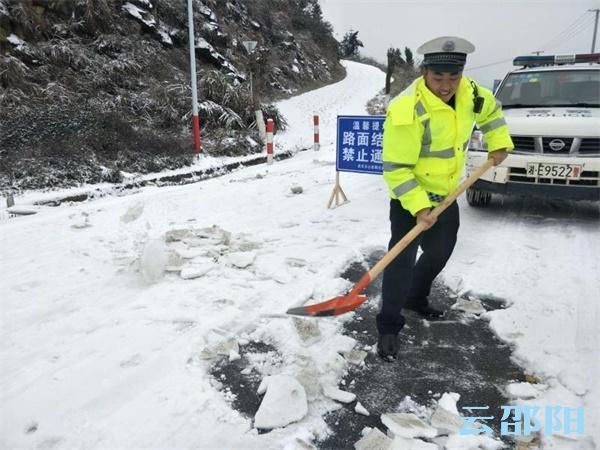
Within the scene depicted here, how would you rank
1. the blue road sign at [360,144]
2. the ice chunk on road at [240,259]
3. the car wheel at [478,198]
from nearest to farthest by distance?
the ice chunk on road at [240,259], the car wheel at [478,198], the blue road sign at [360,144]

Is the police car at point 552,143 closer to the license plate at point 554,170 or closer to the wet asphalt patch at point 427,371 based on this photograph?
the license plate at point 554,170

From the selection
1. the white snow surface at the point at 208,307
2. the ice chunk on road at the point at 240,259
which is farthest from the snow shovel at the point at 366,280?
the ice chunk on road at the point at 240,259

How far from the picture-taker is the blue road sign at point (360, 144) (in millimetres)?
6203

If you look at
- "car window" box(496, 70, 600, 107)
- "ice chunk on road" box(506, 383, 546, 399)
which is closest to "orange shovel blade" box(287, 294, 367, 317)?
"ice chunk on road" box(506, 383, 546, 399)

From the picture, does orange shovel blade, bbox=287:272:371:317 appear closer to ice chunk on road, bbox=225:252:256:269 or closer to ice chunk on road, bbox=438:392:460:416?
ice chunk on road, bbox=438:392:460:416

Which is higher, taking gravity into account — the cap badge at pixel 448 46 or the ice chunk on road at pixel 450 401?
the cap badge at pixel 448 46

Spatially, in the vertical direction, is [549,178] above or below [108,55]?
below

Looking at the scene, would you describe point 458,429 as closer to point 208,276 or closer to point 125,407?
point 125,407

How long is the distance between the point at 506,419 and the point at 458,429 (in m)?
0.29

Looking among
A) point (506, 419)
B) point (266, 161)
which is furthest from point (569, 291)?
point (266, 161)

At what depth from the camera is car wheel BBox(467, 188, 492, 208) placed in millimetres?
6004

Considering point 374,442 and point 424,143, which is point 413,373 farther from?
point 424,143

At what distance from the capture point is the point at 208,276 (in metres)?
4.02

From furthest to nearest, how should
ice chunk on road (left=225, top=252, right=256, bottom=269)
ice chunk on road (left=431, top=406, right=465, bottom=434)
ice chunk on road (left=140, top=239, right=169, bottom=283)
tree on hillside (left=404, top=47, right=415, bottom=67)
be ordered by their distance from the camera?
tree on hillside (left=404, top=47, right=415, bottom=67), ice chunk on road (left=225, top=252, right=256, bottom=269), ice chunk on road (left=140, top=239, right=169, bottom=283), ice chunk on road (left=431, top=406, right=465, bottom=434)
